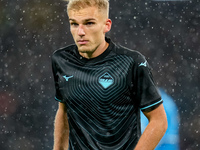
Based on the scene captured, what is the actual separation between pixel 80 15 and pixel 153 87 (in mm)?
745

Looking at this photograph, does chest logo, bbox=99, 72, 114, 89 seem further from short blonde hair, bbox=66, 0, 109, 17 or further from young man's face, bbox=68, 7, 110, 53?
short blonde hair, bbox=66, 0, 109, 17

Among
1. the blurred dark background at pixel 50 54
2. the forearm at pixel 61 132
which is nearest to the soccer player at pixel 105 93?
the forearm at pixel 61 132

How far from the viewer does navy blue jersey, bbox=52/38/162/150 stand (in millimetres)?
2840

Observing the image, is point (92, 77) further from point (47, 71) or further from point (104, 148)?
point (47, 71)

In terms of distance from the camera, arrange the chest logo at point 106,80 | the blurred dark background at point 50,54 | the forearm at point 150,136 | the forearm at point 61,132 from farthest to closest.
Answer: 1. the blurred dark background at point 50,54
2. the forearm at point 61,132
3. the chest logo at point 106,80
4. the forearm at point 150,136

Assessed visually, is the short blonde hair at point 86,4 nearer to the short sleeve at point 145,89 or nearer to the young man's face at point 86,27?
the young man's face at point 86,27

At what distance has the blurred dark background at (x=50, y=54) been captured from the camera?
9039mm

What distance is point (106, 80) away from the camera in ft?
9.54

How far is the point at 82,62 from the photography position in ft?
9.95

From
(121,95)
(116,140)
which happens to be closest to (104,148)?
(116,140)

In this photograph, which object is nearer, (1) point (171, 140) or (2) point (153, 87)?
(2) point (153, 87)

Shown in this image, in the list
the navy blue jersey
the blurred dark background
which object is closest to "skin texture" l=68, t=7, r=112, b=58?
the navy blue jersey

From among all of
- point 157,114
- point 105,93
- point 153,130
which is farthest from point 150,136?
point 105,93

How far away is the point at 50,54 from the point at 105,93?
650cm
